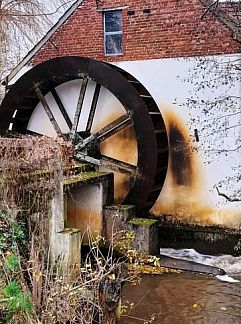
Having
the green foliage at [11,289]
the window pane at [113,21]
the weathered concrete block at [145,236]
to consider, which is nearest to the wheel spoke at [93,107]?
the window pane at [113,21]

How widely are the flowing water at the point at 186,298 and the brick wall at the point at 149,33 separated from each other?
156 inches

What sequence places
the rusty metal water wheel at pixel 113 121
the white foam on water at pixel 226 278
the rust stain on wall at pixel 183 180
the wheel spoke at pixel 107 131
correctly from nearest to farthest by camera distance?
the white foam on water at pixel 226 278 < the rusty metal water wheel at pixel 113 121 < the rust stain on wall at pixel 183 180 < the wheel spoke at pixel 107 131

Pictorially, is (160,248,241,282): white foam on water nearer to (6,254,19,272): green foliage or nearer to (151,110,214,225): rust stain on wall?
(151,110,214,225): rust stain on wall

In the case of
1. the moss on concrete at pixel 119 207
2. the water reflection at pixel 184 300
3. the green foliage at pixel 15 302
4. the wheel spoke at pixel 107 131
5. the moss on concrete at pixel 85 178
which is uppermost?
the wheel spoke at pixel 107 131

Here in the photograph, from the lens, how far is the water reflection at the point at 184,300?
5.66 m

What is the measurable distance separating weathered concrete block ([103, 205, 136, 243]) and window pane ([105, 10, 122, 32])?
3.62 meters

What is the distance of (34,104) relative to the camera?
10.3 metres

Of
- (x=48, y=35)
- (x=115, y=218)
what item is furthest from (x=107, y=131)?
(x=48, y=35)

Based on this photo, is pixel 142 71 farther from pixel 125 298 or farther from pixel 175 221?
pixel 125 298

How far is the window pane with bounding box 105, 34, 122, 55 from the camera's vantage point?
9.51 meters

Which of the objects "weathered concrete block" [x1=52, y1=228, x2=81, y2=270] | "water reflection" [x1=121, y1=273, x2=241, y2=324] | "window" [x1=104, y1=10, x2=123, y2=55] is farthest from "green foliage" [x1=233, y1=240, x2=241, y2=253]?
"window" [x1=104, y1=10, x2=123, y2=55]

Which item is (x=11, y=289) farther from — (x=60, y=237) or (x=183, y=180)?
(x=183, y=180)

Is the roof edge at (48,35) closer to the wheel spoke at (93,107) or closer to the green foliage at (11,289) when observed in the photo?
the wheel spoke at (93,107)

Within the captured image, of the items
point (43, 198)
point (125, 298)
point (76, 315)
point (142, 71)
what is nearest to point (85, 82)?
point (142, 71)
